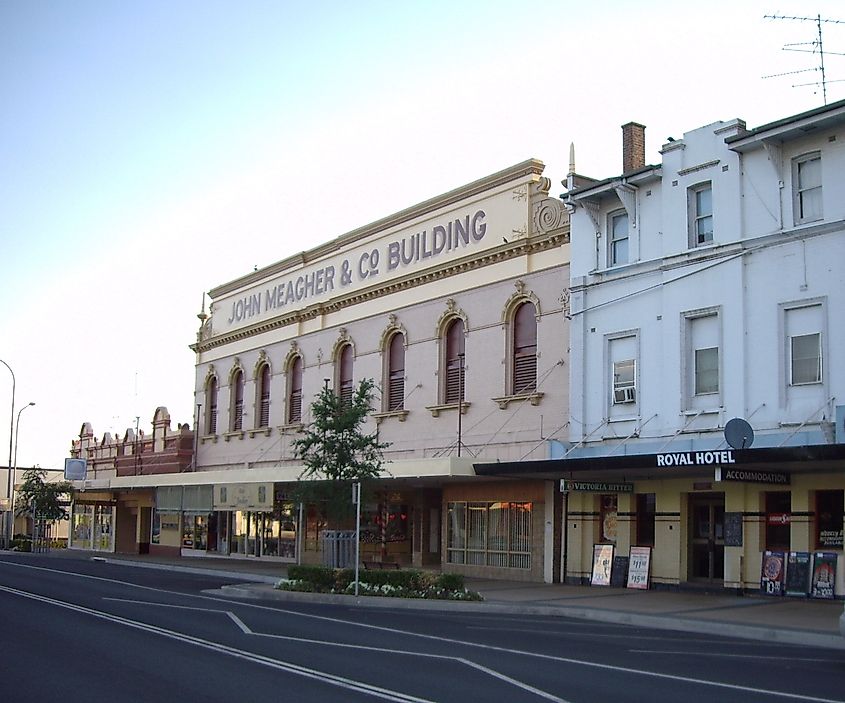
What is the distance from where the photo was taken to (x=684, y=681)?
12.2 meters

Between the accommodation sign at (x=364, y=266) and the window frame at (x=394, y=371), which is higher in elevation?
the accommodation sign at (x=364, y=266)

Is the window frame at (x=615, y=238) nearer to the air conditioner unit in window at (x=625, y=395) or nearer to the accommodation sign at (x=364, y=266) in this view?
the air conditioner unit in window at (x=625, y=395)

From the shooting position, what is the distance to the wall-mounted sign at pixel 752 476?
22.0m

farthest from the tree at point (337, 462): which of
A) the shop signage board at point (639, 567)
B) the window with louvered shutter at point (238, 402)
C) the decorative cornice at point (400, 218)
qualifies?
the window with louvered shutter at point (238, 402)

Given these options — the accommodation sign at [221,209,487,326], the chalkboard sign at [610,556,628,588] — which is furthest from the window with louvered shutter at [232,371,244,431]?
the chalkboard sign at [610,556,628,588]

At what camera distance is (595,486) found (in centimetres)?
2647

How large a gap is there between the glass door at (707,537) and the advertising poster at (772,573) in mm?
1506

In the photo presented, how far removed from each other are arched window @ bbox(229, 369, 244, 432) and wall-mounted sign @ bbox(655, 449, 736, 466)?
25.6m

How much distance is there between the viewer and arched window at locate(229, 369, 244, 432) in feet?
149

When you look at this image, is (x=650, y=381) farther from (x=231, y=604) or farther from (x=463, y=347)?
(x=231, y=604)

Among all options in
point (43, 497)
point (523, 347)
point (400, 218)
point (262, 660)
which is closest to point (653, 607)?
point (262, 660)

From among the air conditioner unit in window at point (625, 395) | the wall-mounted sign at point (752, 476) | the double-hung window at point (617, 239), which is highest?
the double-hung window at point (617, 239)

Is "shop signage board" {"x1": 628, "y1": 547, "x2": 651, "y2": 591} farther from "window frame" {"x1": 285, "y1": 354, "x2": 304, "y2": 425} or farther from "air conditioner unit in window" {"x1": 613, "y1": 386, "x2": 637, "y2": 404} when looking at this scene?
"window frame" {"x1": 285, "y1": 354, "x2": 304, "y2": 425}

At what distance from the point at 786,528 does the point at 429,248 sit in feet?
49.7
